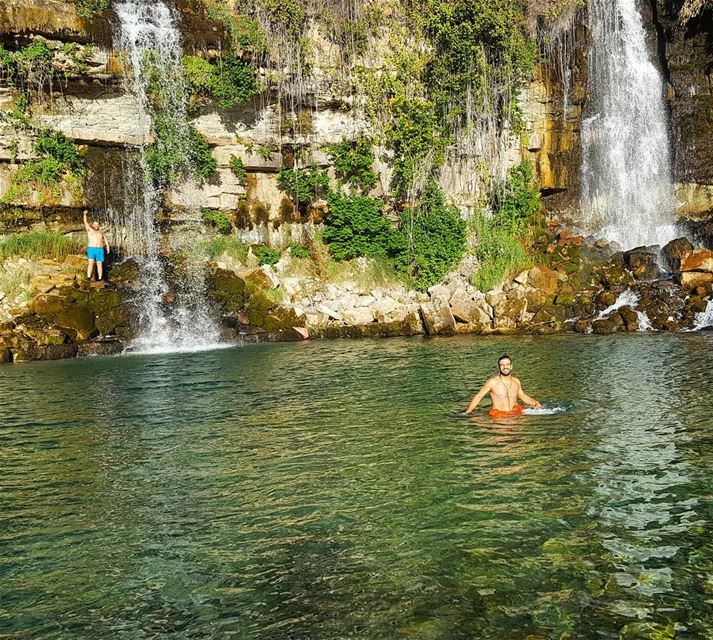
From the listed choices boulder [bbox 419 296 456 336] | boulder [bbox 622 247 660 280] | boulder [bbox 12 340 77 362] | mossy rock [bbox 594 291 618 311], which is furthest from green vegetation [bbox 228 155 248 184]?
boulder [bbox 622 247 660 280]

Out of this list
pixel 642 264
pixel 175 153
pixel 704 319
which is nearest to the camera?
pixel 704 319

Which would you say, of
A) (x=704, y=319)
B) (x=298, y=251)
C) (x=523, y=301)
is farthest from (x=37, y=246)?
(x=704, y=319)

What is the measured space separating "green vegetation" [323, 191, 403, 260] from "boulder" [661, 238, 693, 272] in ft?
31.9

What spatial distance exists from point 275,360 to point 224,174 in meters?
13.0

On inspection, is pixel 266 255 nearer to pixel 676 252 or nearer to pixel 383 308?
pixel 383 308

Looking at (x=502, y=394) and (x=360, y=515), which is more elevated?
(x=502, y=394)

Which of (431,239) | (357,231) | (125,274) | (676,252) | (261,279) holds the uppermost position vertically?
(357,231)

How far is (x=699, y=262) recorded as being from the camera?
22641 millimetres

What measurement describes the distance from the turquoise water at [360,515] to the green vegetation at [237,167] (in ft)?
55.2

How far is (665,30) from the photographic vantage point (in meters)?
28.0

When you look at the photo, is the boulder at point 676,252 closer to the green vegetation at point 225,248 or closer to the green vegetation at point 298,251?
the green vegetation at point 298,251

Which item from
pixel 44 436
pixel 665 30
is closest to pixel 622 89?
pixel 665 30

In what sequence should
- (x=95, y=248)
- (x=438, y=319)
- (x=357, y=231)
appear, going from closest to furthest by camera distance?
(x=438, y=319), (x=95, y=248), (x=357, y=231)

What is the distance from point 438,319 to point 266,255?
25.4 ft
